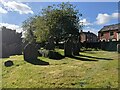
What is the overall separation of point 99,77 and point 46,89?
314 centimetres

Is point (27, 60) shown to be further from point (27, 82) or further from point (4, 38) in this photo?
point (4, 38)

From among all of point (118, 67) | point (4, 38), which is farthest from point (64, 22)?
point (118, 67)

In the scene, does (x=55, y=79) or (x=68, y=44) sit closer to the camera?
(x=55, y=79)

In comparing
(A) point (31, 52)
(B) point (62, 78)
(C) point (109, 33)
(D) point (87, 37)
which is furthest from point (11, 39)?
(D) point (87, 37)

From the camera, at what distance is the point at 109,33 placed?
7012cm

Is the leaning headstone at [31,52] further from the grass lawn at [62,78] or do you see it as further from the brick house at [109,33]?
the brick house at [109,33]

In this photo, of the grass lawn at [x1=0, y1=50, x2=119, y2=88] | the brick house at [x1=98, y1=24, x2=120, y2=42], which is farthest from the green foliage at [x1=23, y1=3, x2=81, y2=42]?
the grass lawn at [x1=0, y1=50, x2=119, y2=88]

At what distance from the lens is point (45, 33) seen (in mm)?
48906

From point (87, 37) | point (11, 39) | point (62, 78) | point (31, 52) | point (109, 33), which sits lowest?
point (62, 78)

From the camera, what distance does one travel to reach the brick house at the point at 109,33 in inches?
2672

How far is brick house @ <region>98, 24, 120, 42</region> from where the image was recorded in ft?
223

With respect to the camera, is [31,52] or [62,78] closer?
[62,78]

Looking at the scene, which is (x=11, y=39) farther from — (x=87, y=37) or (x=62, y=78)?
(x=87, y=37)

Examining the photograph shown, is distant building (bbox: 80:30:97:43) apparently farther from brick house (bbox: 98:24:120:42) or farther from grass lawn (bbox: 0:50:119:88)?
grass lawn (bbox: 0:50:119:88)
